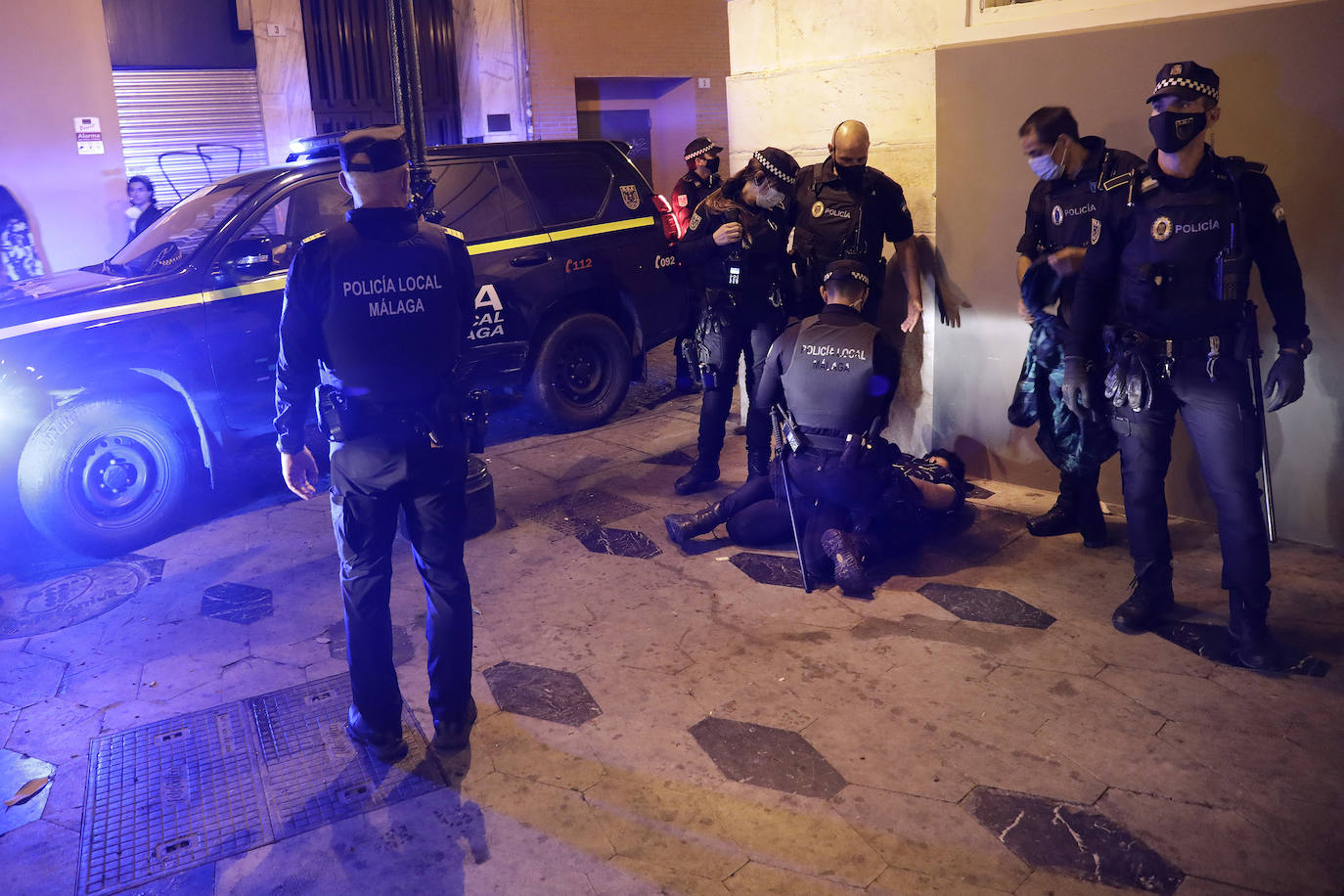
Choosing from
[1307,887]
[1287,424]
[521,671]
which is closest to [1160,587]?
[1287,424]

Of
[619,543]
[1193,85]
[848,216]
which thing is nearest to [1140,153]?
[1193,85]

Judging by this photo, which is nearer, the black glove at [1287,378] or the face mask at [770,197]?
the black glove at [1287,378]

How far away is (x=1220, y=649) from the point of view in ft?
13.6

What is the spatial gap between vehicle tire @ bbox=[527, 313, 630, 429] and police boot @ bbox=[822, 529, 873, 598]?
348 centimetres

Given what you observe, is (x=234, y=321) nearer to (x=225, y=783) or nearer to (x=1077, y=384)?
(x=225, y=783)

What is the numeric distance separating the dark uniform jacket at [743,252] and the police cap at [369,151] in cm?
291

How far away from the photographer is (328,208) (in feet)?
22.2

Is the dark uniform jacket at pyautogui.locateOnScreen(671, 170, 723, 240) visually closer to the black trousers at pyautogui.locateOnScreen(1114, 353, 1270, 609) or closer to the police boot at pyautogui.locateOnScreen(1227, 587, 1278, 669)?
the black trousers at pyautogui.locateOnScreen(1114, 353, 1270, 609)

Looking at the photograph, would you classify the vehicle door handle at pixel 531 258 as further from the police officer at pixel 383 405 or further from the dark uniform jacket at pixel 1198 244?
the dark uniform jacket at pixel 1198 244

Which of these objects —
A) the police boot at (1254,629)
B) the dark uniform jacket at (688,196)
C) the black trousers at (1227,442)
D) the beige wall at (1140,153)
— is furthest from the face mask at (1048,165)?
the dark uniform jacket at (688,196)

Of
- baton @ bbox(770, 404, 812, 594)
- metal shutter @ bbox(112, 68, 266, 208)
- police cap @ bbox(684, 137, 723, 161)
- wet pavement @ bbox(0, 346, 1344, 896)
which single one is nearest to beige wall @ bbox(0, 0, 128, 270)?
metal shutter @ bbox(112, 68, 266, 208)

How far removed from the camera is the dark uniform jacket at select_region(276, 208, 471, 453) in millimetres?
3363

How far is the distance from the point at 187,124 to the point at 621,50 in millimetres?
6300

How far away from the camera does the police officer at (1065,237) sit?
4.92 metres
